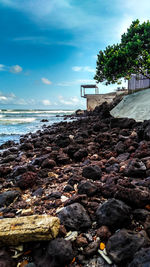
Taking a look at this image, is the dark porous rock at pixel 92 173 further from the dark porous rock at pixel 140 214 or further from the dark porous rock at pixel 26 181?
the dark porous rock at pixel 140 214

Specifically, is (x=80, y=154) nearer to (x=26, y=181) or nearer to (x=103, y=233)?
(x=26, y=181)

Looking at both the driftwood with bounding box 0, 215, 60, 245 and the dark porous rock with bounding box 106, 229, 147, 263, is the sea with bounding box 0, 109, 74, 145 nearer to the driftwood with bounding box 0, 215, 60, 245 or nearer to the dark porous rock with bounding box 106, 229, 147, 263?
the driftwood with bounding box 0, 215, 60, 245

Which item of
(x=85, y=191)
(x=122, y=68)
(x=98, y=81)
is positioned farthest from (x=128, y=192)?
(x=98, y=81)

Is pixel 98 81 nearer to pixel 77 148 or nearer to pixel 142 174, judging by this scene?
pixel 77 148

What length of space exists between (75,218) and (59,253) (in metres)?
0.52

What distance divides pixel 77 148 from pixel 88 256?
12.5 feet

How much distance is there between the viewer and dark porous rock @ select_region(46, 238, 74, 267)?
1684 mm

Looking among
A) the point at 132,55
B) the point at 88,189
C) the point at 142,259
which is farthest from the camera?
the point at 132,55

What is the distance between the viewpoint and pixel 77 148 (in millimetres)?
5512

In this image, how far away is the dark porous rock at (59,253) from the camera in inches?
66.3

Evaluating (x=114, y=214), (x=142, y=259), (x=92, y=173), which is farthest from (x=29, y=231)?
(x=92, y=173)

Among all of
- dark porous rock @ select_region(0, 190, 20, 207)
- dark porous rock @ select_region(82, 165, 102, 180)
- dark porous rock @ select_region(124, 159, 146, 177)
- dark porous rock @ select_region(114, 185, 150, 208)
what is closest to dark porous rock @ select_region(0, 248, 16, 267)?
dark porous rock @ select_region(0, 190, 20, 207)

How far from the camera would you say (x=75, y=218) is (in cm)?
218

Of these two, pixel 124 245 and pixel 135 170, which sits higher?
pixel 135 170
